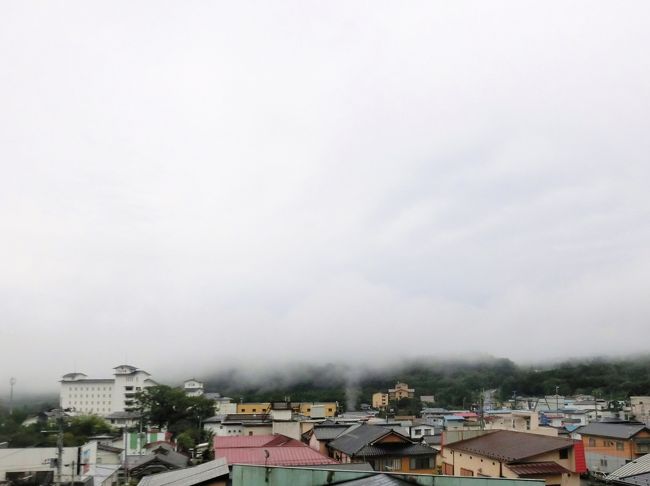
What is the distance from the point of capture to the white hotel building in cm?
10312

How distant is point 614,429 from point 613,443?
5.12 ft

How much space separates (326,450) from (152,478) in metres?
17.5

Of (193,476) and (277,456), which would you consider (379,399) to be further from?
(193,476)

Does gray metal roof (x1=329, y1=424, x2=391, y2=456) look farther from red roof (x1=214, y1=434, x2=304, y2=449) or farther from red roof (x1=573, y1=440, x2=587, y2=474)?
red roof (x1=573, y1=440, x2=587, y2=474)

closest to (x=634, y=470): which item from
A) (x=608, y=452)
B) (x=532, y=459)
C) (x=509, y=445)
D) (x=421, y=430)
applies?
(x=532, y=459)

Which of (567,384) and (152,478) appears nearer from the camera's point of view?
(152,478)

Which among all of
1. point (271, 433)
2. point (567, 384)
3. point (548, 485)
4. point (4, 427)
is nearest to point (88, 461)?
point (271, 433)

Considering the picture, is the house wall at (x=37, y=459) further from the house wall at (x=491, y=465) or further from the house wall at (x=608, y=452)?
the house wall at (x=608, y=452)

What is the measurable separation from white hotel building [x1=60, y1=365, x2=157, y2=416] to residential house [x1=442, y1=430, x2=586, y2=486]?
3494 inches

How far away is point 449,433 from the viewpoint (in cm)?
3381

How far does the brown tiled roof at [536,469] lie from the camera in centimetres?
2509

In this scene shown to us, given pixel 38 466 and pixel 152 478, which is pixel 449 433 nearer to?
pixel 152 478

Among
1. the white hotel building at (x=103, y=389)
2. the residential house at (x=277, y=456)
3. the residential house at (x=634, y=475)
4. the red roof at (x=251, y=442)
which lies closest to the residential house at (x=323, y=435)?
the red roof at (x=251, y=442)

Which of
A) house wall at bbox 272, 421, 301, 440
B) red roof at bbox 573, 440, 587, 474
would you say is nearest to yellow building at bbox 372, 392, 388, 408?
house wall at bbox 272, 421, 301, 440
